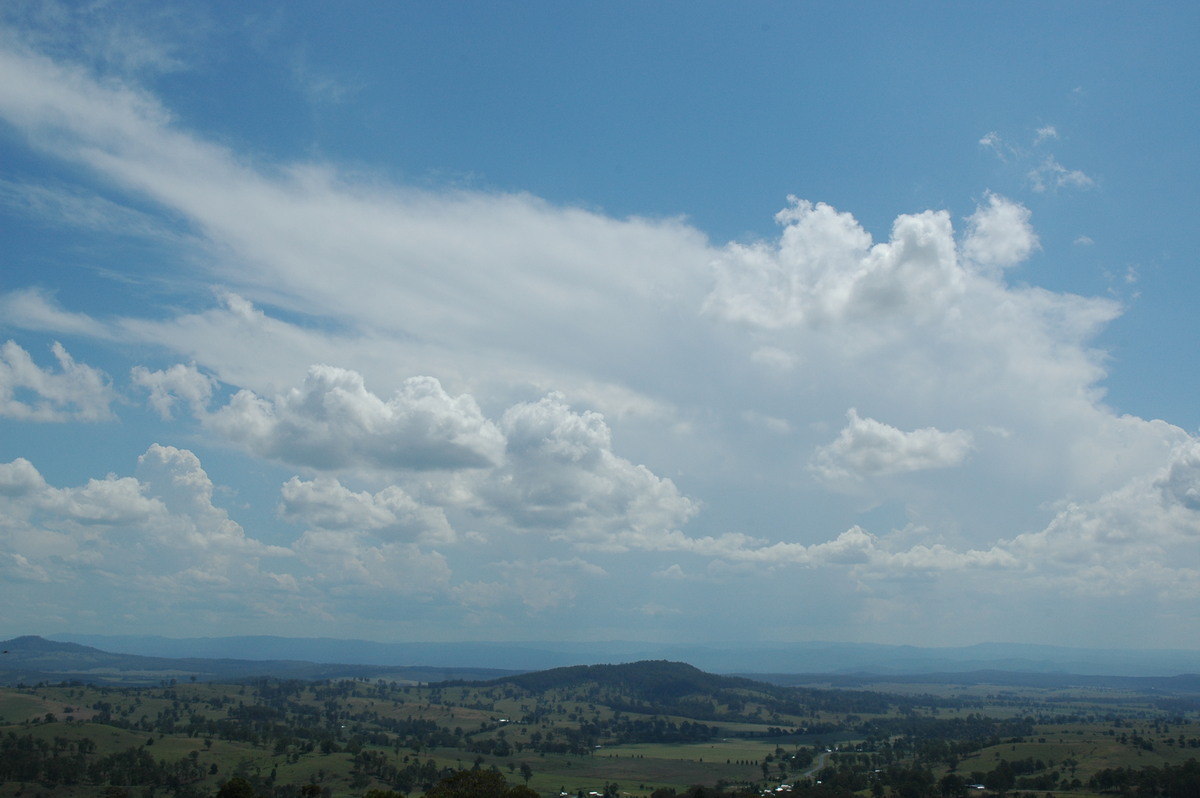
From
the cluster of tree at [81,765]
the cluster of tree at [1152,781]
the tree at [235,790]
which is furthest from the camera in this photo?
the cluster of tree at [81,765]

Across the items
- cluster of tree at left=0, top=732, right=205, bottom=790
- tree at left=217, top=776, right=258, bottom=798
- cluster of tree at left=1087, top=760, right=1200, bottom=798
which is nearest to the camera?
tree at left=217, top=776, right=258, bottom=798

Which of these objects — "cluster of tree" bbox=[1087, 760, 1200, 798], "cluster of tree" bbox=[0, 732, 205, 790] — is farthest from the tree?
"cluster of tree" bbox=[1087, 760, 1200, 798]

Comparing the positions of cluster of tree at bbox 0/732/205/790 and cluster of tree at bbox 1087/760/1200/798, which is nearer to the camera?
cluster of tree at bbox 1087/760/1200/798

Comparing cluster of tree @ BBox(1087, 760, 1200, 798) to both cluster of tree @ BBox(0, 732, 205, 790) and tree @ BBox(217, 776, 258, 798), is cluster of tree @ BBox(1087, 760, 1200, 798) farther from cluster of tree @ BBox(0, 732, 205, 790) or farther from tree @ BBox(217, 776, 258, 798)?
cluster of tree @ BBox(0, 732, 205, 790)

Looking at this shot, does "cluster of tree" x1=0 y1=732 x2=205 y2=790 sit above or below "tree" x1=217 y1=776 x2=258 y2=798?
below

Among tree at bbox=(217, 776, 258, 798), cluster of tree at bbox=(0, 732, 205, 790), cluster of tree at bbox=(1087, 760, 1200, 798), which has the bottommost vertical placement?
cluster of tree at bbox=(0, 732, 205, 790)

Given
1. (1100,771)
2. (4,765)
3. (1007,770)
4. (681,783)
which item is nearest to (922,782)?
(1007,770)

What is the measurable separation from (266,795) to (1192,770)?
168 meters

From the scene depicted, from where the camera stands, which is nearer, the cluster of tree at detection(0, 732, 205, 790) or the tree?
the tree

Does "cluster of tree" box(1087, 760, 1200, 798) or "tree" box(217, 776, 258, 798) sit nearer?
"tree" box(217, 776, 258, 798)

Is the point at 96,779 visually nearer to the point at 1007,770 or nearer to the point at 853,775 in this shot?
the point at 853,775

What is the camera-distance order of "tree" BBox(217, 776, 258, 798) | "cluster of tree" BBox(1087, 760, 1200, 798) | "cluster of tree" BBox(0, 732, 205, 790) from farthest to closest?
"cluster of tree" BBox(0, 732, 205, 790) < "cluster of tree" BBox(1087, 760, 1200, 798) < "tree" BBox(217, 776, 258, 798)

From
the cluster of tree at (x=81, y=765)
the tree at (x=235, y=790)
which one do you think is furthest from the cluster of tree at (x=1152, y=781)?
the cluster of tree at (x=81, y=765)

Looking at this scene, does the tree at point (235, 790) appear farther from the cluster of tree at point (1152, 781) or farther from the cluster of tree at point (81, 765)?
the cluster of tree at point (1152, 781)
